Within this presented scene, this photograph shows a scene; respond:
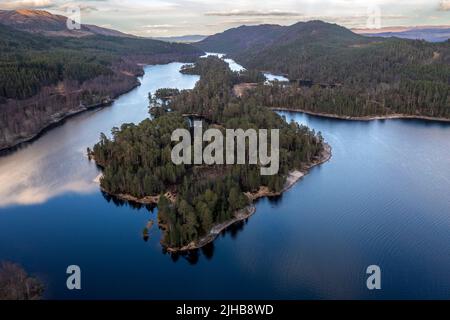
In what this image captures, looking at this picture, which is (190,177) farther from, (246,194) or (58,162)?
(58,162)

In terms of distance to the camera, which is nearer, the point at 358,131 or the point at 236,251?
the point at 236,251

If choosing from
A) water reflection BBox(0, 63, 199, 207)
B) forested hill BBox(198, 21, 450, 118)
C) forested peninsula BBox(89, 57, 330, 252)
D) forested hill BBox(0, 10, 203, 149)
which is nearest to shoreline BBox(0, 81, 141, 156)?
forested hill BBox(0, 10, 203, 149)

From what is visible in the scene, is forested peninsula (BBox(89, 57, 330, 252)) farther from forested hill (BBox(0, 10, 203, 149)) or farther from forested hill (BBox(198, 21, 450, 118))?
forested hill (BBox(198, 21, 450, 118))

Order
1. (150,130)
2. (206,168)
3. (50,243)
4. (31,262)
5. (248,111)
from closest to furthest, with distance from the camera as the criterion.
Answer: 1. (31,262)
2. (50,243)
3. (206,168)
4. (150,130)
5. (248,111)

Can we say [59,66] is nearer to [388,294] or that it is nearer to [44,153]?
[44,153]

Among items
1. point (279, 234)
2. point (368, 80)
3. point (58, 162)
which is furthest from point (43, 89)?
point (368, 80)

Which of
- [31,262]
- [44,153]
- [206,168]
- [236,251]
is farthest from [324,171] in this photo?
[44,153]

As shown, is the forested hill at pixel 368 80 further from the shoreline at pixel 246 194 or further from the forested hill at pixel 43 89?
the forested hill at pixel 43 89

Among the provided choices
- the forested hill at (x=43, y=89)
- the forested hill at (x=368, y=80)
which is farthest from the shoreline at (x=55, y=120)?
the forested hill at (x=368, y=80)
